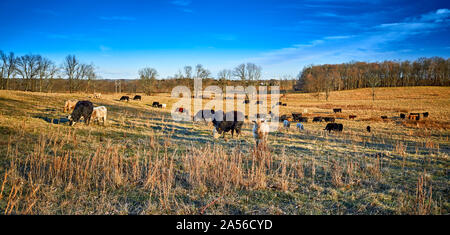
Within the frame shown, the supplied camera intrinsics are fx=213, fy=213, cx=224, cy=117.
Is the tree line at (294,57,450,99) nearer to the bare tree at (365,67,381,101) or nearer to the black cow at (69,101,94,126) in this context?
the bare tree at (365,67,381,101)

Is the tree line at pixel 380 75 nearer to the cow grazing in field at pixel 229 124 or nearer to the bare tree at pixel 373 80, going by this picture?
the bare tree at pixel 373 80

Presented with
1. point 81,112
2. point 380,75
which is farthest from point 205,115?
point 380,75

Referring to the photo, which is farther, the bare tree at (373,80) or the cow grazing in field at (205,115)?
the bare tree at (373,80)

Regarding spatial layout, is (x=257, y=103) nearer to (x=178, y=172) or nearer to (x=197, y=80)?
(x=197, y=80)

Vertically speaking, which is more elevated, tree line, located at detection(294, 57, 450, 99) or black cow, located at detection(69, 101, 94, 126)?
tree line, located at detection(294, 57, 450, 99)

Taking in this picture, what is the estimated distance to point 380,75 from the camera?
10088 centimetres

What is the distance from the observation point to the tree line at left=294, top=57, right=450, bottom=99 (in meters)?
86.4

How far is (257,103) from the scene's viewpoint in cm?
5191

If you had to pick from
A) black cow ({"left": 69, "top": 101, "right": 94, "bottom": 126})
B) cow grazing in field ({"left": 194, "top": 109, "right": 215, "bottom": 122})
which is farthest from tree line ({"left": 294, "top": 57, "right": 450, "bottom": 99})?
black cow ({"left": 69, "top": 101, "right": 94, "bottom": 126})

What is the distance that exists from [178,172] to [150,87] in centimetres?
7450

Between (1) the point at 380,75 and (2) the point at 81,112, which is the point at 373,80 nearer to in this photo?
(1) the point at 380,75

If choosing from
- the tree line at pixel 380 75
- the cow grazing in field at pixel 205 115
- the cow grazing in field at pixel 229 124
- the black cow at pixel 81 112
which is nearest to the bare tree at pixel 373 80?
the tree line at pixel 380 75

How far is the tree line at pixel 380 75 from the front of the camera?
283 ft
